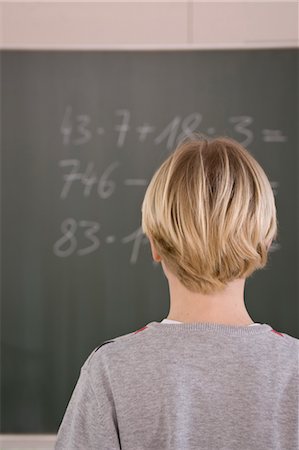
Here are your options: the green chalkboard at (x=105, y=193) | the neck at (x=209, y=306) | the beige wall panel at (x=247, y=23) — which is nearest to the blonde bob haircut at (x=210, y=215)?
the neck at (x=209, y=306)

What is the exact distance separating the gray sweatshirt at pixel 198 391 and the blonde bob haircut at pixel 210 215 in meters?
0.09

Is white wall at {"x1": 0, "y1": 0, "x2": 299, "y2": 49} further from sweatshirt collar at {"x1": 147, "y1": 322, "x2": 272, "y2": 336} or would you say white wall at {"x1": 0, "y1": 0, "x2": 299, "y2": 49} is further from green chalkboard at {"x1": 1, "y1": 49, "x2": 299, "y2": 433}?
sweatshirt collar at {"x1": 147, "y1": 322, "x2": 272, "y2": 336}

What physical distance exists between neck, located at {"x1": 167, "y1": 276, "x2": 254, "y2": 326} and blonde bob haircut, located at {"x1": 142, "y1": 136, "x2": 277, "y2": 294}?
12 millimetres

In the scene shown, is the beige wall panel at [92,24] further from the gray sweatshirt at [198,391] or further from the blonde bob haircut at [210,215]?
the gray sweatshirt at [198,391]

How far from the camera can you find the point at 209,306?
3.05ft

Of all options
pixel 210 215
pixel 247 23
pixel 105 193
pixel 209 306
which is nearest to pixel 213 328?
pixel 209 306

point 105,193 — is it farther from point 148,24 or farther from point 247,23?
point 247,23

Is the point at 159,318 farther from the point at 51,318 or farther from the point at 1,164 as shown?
the point at 1,164

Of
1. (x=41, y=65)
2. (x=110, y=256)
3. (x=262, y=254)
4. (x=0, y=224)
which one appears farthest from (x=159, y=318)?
(x=262, y=254)

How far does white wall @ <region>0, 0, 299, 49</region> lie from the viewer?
2418 mm

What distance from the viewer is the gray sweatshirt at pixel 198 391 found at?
0.86 metres

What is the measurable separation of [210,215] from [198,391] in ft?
0.84

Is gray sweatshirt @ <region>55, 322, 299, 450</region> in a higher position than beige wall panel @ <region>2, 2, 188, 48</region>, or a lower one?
lower

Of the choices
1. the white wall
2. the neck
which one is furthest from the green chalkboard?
the neck
